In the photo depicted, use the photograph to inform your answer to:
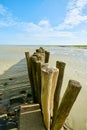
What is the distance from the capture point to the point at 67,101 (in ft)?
10.3

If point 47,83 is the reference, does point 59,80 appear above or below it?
below

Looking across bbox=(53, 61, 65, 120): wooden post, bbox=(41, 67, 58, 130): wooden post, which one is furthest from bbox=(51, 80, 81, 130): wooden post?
bbox=(53, 61, 65, 120): wooden post

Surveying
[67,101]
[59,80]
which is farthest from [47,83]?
[59,80]

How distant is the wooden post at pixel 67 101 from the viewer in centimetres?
299

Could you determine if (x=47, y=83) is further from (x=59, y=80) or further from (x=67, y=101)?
(x=59, y=80)

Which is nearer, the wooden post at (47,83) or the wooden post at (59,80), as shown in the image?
the wooden post at (47,83)

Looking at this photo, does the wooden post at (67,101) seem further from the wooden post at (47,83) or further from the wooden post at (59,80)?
the wooden post at (59,80)

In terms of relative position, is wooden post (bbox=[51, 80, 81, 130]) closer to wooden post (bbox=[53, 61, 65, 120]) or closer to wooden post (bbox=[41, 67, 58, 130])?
wooden post (bbox=[41, 67, 58, 130])

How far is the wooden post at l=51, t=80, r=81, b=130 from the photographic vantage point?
2.99 metres

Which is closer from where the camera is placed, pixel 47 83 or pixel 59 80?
pixel 47 83

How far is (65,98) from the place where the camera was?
3135mm

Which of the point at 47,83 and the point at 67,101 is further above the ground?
the point at 47,83

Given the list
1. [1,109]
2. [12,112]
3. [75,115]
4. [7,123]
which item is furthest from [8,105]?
[75,115]

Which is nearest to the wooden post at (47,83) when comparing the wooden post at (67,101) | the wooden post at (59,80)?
the wooden post at (67,101)
